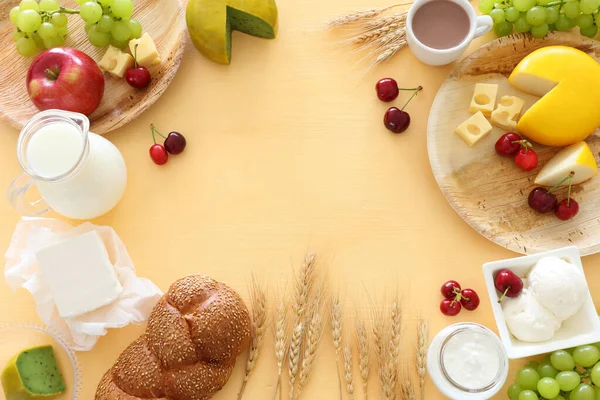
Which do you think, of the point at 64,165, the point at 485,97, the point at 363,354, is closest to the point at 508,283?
the point at 363,354

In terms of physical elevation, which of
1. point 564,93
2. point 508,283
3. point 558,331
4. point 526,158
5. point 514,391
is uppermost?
point 564,93

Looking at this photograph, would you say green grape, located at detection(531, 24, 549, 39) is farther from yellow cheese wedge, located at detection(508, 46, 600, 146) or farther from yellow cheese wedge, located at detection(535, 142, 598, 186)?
yellow cheese wedge, located at detection(535, 142, 598, 186)

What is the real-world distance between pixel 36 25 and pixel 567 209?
4.14 ft

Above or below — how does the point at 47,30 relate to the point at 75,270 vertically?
above

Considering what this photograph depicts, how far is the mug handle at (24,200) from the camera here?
139 centimetres

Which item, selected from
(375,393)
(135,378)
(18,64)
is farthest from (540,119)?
(18,64)

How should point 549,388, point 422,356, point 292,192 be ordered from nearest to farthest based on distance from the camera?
point 549,388 < point 422,356 < point 292,192

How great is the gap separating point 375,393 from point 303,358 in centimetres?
17

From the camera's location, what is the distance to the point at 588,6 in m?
1.45

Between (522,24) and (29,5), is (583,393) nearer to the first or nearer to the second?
(522,24)

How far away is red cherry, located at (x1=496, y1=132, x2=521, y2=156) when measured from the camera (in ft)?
4.83

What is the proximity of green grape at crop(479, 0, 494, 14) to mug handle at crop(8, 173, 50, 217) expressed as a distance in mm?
1067

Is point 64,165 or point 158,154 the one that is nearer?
point 64,165

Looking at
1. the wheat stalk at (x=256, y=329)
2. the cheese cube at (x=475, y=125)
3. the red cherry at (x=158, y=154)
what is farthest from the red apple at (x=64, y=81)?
the cheese cube at (x=475, y=125)
